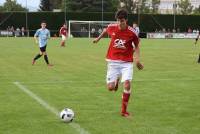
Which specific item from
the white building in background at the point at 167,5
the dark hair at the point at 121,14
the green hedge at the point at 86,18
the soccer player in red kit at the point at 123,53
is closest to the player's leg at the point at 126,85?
the soccer player in red kit at the point at 123,53

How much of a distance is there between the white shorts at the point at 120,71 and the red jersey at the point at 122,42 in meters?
0.11

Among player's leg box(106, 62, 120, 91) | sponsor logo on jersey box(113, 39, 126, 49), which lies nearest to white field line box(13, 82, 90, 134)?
player's leg box(106, 62, 120, 91)

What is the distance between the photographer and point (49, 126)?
9086mm

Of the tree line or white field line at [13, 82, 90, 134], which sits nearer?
white field line at [13, 82, 90, 134]

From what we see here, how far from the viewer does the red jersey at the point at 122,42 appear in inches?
404

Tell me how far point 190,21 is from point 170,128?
70.4 meters

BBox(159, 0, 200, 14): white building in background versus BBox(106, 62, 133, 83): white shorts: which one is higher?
BBox(159, 0, 200, 14): white building in background

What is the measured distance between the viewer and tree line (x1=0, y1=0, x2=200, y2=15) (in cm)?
9069

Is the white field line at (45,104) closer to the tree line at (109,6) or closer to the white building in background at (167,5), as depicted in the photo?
the tree line at (109,6)

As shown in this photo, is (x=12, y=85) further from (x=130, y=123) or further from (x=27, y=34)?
Result: (x=27, y=34)

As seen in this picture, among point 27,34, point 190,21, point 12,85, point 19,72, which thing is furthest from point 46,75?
point 190,21

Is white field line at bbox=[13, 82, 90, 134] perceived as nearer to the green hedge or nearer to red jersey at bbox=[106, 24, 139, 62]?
red jersey at bbox=[106, 24, 139, 62]

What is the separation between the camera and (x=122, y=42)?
1026 cm

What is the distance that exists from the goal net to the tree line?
42.7 ft
